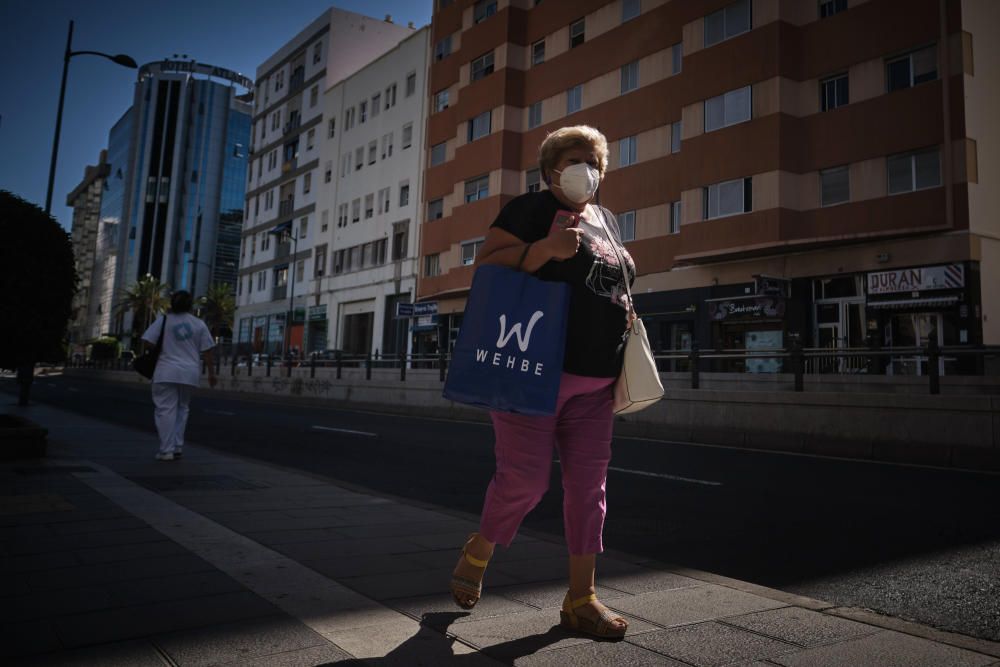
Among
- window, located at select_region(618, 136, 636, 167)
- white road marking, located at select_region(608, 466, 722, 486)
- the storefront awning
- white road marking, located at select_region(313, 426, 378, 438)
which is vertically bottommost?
white road marking, located at select_region(608, 466, 722, 486)

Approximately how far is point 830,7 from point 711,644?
2591 cm

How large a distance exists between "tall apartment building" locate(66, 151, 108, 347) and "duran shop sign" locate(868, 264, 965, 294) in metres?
138

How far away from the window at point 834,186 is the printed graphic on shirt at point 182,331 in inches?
815

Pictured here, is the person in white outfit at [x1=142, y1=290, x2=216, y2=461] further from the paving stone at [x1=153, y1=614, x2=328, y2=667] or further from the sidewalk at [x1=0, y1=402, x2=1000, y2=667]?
the paving stone at [x1=153, y1=614, x2=328, y2=667]

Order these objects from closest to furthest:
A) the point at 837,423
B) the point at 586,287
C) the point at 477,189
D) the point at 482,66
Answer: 1. the point at 586,287
2. the point at 837,423
3. the point at 477,189
4. the point at 482,66

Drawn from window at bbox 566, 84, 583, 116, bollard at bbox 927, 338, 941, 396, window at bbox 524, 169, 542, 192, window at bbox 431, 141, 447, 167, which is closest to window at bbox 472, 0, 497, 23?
window at bbox 431, 141, 447, 167

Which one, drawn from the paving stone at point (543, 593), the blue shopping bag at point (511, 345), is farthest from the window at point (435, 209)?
the blue shopping bag at point (511, 345)

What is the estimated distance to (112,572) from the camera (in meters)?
3.38

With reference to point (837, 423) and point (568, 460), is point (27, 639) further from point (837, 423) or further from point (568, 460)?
point (837, 423)

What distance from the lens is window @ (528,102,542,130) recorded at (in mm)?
34875

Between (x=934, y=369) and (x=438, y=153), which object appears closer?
(x=934, y=369)

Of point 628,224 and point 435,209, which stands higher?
point 435,209

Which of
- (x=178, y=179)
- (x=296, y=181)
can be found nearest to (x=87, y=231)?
(x=178, y=179)

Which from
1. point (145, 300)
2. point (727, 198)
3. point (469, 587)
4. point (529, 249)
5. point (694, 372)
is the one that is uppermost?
point (145, 300)
